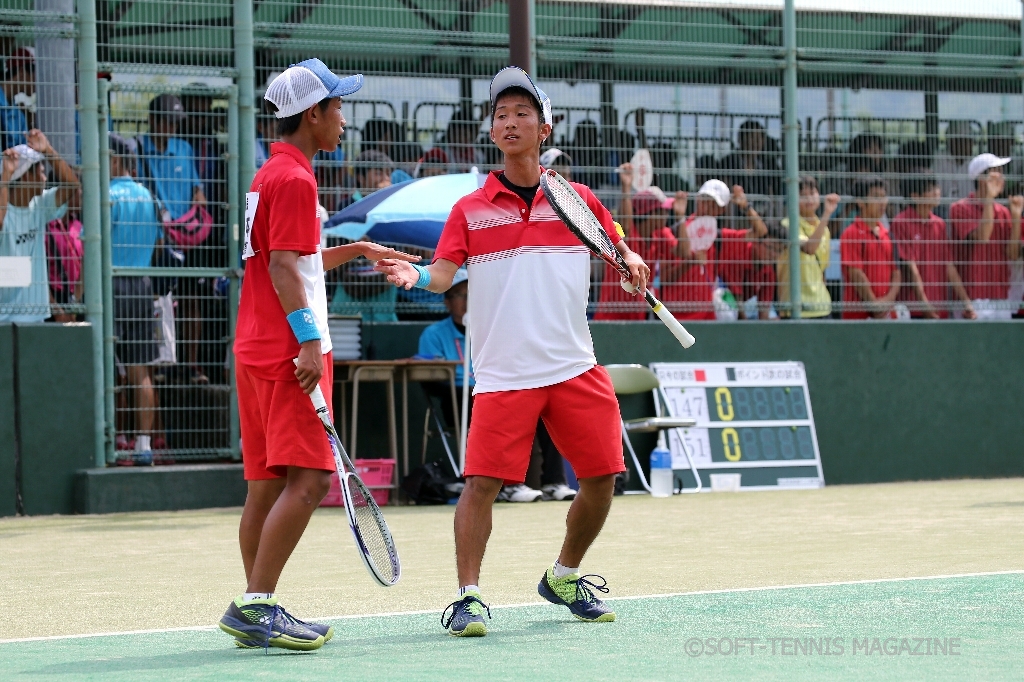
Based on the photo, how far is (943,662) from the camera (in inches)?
183

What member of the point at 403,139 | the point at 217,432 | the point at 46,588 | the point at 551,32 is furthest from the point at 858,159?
the point at 46,588

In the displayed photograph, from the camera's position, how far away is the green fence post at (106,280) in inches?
474

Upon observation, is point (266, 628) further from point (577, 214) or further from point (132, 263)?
point (132, 263)

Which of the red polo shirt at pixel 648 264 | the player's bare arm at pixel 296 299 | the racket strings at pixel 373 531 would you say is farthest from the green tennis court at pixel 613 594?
the red polo shirt at pixel 648 264

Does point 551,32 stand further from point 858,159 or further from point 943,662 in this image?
point 943,662

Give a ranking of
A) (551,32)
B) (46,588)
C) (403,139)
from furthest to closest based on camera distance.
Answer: (551,32)
(403,139)
(46,588)

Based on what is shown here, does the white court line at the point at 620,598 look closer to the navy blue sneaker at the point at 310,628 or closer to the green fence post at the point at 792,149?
the navy blue sneaker at the point at 310,628

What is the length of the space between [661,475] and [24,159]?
18.2ft

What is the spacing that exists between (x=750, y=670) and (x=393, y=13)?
928 cm

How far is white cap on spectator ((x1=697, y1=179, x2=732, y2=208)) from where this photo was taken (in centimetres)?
1338

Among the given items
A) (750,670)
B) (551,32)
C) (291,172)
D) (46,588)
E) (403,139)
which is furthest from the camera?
(551,32)

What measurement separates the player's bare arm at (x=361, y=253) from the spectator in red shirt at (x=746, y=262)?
26.2ft

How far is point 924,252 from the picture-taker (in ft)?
46.9

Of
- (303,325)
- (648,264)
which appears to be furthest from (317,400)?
(648,264)
